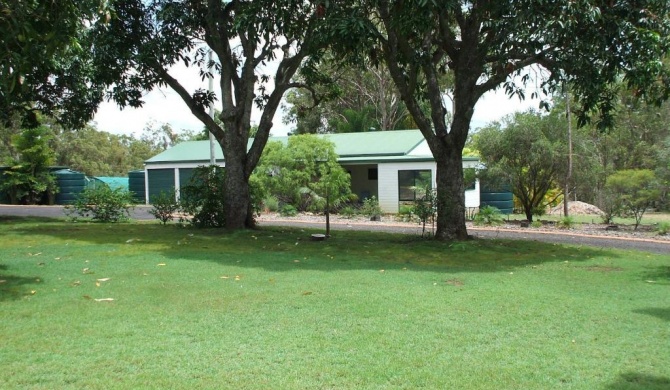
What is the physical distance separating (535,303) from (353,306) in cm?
210

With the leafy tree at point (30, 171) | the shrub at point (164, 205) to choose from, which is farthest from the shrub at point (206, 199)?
the leafy tree at point (30, 171)

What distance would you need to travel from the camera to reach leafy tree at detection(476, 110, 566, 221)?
20188mm

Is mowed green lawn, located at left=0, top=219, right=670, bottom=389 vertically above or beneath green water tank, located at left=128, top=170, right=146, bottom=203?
beneath

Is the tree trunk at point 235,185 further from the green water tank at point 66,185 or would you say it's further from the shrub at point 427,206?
the green water tank at point 66,185

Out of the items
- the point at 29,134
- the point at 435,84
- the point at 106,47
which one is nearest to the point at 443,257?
the point at 435,84

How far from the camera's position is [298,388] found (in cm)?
392

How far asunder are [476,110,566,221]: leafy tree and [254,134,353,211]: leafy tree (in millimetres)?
5748

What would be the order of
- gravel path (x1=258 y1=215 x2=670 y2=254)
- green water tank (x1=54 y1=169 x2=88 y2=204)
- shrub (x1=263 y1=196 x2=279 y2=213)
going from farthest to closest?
green water tank (x1=54 y1=169 x2=88 y2=204)
shrub (x1=263 y1=196 x2=279 y2=213)
gravel path (x1=258 y1=215 x2=670 y2=254)

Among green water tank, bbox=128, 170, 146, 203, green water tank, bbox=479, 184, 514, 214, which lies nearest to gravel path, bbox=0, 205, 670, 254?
green water tank, bbox=479, 184, 514, 214

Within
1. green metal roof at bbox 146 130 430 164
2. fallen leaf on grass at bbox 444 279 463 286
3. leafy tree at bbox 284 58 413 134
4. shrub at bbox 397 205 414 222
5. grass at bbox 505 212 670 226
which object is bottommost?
fallen leaf on grass at bbox 444 279 463 286

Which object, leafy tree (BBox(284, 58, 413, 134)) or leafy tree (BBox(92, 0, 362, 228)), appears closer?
leafy tree (BBox(92, 0, 362, 228))

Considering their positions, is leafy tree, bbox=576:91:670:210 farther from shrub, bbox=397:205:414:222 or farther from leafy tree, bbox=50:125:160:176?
leafy tree, bbox=50:125:160:176

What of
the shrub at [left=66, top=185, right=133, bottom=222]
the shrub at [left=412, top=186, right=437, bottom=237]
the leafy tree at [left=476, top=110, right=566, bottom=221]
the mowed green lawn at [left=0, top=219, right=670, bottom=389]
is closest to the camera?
the mowed green lawn at [left=0, top=219, right=670, bottom=389]

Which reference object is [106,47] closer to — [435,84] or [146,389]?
[435,84]
